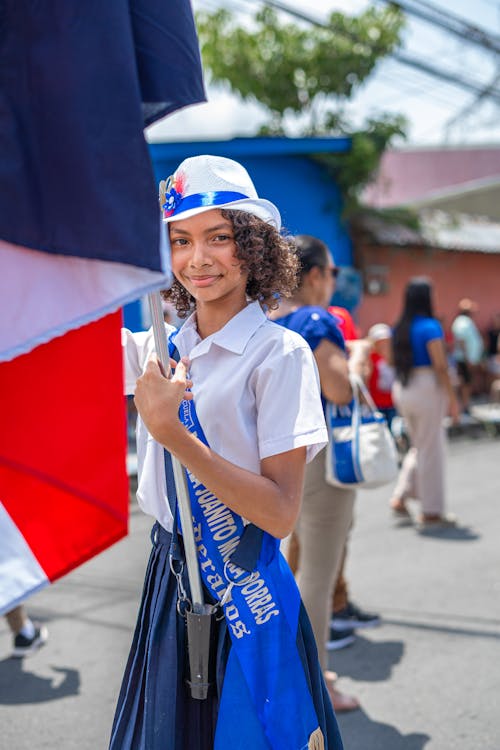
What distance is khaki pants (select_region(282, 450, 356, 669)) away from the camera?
3656 mm

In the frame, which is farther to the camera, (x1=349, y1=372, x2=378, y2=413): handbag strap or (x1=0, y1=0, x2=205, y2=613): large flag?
(x1=349, y1=372, x2=378, y2=413): handbag strap

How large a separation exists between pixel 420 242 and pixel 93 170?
51.1 feet

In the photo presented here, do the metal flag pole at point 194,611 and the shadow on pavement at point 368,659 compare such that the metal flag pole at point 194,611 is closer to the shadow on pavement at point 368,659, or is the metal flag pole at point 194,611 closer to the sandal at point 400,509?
the shadow on pavement at point 368,659

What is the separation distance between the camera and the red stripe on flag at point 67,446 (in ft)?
5.92

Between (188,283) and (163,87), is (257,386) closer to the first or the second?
(188,283)

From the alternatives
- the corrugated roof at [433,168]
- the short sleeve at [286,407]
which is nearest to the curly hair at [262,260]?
Answer: the short sleeve at [286,407]

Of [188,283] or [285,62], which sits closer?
[188,283]

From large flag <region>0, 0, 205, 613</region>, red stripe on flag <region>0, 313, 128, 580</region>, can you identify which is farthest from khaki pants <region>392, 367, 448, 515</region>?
large flag <region>0, 0, 205, 613</region>

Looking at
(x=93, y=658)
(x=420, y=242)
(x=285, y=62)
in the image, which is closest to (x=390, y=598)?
(x=93, y=658)

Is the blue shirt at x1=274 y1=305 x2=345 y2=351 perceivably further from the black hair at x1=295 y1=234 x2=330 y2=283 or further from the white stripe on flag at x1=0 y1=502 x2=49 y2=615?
the white stripe on flag at x1=0 y1=502 x2=49 y2=615

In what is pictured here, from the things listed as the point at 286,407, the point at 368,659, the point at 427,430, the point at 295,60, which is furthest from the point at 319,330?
the point at 295,60

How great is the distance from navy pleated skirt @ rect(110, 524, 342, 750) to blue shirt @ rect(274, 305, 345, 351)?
158cm

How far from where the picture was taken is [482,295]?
1862cm

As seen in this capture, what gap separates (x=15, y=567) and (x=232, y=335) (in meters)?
0.71
